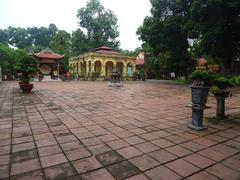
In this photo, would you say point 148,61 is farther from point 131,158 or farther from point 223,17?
point 131,158

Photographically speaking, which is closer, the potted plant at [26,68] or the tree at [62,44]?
the potted plant at [26,68]

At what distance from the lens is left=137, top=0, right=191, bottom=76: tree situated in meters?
18.2

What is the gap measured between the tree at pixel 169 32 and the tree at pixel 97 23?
51.8 ft

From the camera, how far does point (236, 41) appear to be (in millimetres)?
15961

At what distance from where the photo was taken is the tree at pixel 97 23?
3459cm

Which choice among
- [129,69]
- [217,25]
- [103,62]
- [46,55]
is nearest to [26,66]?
[217,25]

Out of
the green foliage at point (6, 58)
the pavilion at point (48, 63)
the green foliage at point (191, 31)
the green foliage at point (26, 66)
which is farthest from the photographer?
the pavilion at point (48, 63)

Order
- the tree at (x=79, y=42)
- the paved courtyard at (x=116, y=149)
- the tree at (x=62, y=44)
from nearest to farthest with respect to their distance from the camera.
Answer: the paved courtyard at (x=116, y=149)
the tree at (x=62, y=44)
the tree at (x=79, y=42)

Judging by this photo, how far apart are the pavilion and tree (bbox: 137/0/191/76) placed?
13.3 metres

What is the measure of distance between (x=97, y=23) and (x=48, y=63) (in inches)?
490

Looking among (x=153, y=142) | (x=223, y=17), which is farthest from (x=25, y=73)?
(x=223, y=17)

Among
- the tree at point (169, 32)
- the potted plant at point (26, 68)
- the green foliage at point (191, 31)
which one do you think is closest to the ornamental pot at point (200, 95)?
the potted plant at point (26, 68)

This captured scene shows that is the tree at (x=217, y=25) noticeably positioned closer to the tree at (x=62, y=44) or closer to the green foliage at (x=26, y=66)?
the green foliage at (x=26, y=66)

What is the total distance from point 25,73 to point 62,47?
2335 centimetres
